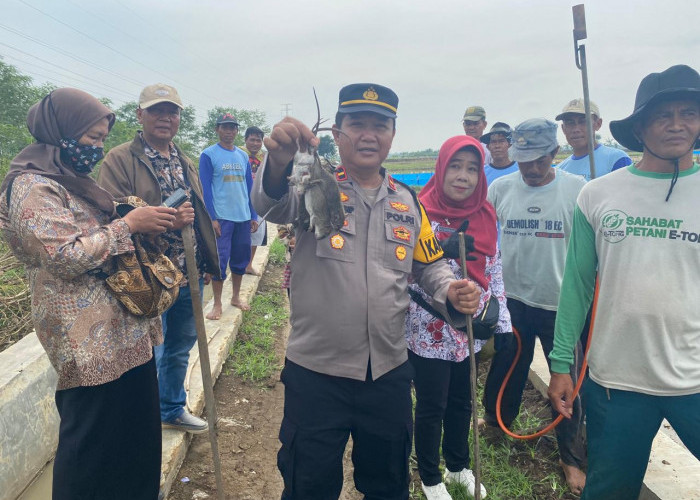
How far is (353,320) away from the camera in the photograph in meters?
1.83

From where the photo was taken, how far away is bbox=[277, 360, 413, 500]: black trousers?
1823mm

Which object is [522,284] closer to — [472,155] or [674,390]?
[472,155]

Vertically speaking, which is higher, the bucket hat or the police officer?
the bucket hat

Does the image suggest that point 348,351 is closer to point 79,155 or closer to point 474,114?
point 79,155

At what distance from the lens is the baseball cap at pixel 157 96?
107 inches

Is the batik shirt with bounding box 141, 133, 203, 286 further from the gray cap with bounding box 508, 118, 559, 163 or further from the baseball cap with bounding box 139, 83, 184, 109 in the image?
the gray cap with bounding box 508, 118, 559, 163

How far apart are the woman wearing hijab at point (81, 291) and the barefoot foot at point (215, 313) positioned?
2777 millimetres

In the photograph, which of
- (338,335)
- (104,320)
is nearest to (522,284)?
(338,335)

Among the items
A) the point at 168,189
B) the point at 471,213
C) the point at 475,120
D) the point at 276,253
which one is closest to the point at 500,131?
the point at 475,120

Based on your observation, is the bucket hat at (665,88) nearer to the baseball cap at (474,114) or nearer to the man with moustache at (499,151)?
the man with moustache at (499,151)

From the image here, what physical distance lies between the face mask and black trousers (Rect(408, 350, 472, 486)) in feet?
6.02

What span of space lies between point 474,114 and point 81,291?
503cm

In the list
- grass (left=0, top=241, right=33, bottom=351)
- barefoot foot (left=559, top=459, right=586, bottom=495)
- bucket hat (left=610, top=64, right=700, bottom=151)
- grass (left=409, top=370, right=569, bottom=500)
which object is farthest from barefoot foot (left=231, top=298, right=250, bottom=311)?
bucket hat (left=610, top=64, right=700, bottom=151)

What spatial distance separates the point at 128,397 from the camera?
2.00 m
